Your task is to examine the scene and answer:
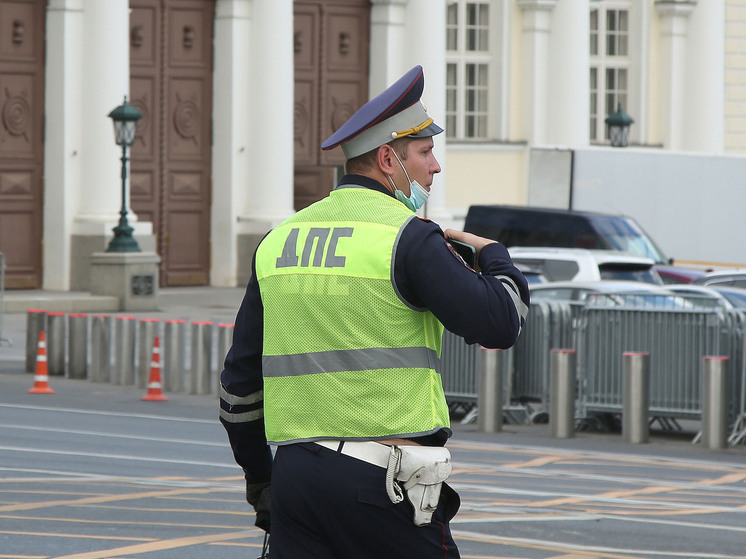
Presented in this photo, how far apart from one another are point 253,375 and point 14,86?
2667cm

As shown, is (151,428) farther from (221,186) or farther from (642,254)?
(221,186)

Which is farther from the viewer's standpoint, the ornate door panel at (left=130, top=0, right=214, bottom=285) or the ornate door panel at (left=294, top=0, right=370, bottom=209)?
the ornate door panel at (left=294, top=0, right=370, bottom=209)

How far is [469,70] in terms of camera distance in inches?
1580

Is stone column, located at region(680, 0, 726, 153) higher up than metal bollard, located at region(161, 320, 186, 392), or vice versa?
stone column, located at region(680, 0, 726, 153)

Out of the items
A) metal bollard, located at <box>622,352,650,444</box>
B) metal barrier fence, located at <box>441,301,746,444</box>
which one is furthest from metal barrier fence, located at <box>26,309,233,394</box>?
metal bollard, located at <box>622,352,650,444</box>

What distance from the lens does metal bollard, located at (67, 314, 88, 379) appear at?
18.1m

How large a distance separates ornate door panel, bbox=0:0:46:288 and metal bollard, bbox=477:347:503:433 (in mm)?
16824

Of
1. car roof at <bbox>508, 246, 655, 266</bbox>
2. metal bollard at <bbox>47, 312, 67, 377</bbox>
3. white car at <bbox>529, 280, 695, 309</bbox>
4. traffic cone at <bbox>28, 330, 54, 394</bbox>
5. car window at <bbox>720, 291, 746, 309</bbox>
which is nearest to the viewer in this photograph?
white car at <bbox>529, 280, 695, 309</bbox>

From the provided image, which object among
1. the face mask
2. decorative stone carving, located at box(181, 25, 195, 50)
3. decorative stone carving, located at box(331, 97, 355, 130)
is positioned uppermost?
decorative stone carving, located at box(181, 25, 195, 50)

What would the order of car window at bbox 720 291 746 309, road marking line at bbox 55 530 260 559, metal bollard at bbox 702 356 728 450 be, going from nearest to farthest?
road marking line at bbox 55 530 260 559
metal bollard at bbox 702 356 728 450
car window at bbox 720 291 746 309

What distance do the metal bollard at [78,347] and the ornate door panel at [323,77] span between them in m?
17.2

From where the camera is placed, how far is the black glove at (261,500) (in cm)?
452

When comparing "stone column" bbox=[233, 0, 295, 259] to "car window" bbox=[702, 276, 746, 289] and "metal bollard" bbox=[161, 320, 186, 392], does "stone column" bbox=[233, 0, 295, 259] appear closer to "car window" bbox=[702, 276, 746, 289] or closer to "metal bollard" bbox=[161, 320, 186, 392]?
"car window" bbox=[702, 276, 746, 289]

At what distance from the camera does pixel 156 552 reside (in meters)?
7.91
